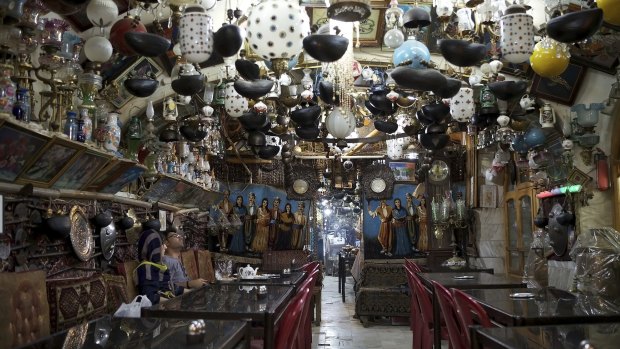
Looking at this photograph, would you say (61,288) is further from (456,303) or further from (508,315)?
(508,315)

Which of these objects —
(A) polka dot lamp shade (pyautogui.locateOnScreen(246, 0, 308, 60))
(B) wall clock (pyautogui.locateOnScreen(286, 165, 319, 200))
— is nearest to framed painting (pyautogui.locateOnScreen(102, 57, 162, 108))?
(A) polka dot lamp shade (pyautogui.locateOnScreen(246, 0, 308, 60))

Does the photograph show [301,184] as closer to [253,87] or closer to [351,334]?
[351,334]

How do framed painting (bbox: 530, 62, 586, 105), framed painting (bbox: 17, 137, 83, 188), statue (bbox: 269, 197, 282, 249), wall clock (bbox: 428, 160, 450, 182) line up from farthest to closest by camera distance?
statue (bbox: 269, 197, 282, 249) → wall clock (bbox: 428, 160, 450, 182) → framed painting (bbox: 530, 62, 586, 105) → framed painting (bbox: 17, 137, 83, 188)

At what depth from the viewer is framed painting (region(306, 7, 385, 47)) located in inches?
197

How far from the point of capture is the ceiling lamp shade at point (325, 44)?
2.85m

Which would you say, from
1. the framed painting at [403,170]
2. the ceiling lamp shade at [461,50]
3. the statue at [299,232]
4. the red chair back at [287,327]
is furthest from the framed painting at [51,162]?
the framed painting at [403,170]

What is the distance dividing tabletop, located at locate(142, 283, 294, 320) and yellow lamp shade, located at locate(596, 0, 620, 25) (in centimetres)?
242

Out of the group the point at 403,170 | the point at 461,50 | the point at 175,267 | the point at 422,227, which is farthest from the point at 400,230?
the point at 461,50

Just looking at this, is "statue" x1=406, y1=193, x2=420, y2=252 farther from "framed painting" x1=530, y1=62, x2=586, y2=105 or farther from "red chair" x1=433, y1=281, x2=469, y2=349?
"red chair" x1=433, y1=281, x2=469, y2=349

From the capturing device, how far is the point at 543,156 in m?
5.98

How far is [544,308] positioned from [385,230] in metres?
7.09

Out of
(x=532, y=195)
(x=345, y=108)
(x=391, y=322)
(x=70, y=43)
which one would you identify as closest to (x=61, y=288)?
(x=70, y=43)

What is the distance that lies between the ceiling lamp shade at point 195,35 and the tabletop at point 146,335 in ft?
4.59

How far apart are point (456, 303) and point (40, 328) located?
2730 mm
